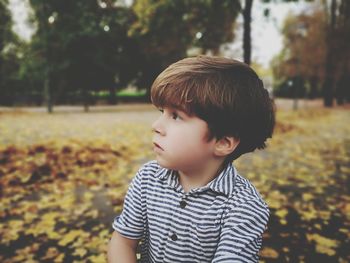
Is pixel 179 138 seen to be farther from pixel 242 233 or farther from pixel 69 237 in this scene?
pixel 69 237

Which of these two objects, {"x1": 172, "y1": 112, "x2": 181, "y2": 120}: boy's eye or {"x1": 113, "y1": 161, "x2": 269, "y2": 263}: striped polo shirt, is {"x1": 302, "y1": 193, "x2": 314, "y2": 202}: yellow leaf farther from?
{"x1": 172, "y1": 112, "x2": 181, "y2": 120}: boy's eye

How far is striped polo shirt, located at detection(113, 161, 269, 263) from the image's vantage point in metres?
1.31

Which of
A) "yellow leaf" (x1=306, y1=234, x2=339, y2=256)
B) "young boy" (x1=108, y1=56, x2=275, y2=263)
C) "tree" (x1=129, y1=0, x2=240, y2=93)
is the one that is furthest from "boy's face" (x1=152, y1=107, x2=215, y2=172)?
"tree" (x1=129, y1=0, x2=240, y2=93)

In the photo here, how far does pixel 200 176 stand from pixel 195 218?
196 mm

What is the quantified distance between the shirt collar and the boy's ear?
8cm

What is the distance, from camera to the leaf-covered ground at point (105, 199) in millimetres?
3402

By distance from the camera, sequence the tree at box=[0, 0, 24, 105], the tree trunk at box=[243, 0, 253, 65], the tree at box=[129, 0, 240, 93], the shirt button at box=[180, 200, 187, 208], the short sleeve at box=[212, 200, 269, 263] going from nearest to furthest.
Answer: the short sleeve at box=[212, 200, 269, 263] < the shirt button at box=[180, 200, 187, 208] < the tree trunk at box=[243, 0, 253, 65] < the tree at box=[129, 0, 240, 93] < the tree at box=[0, 0, 24, 105]

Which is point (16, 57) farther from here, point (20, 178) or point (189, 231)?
point (189, 231)

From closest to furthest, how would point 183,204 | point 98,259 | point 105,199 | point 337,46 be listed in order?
point 183,204, point 98,259, point 105,199, point 337,46

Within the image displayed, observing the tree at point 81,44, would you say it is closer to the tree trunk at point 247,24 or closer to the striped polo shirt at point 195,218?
the tree trunk at point 247,24

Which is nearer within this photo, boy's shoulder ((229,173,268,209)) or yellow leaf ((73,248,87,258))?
boy's shoulder ((229,173,268,209))

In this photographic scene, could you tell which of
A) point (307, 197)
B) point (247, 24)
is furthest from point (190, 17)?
point (307, 197)

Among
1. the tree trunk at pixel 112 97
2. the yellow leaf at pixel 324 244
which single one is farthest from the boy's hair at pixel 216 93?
the tree trunk at pixel 112 97

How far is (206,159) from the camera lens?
145cm
